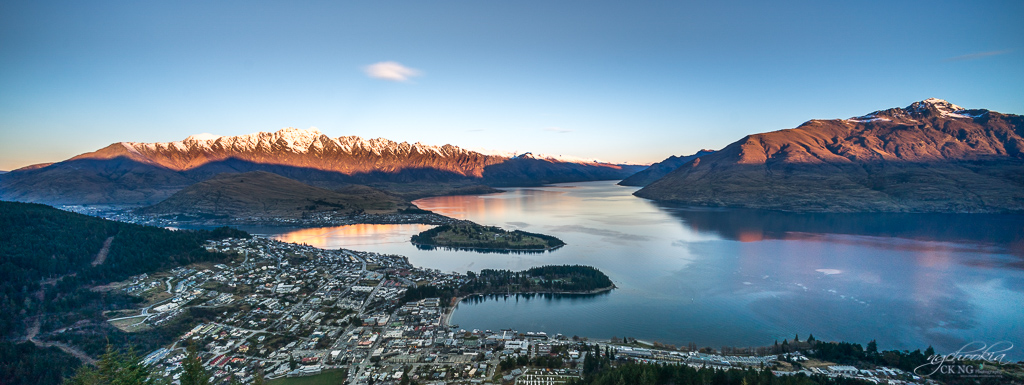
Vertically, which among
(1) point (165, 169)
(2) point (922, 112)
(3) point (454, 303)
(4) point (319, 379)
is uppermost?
(2) point (922, 112)

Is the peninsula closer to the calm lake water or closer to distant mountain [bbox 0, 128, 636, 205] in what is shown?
the calm lake water

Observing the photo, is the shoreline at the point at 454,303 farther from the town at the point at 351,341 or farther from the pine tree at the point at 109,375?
the pine tree at the point at 109,375

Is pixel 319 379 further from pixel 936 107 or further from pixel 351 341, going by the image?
pixel 936 107
